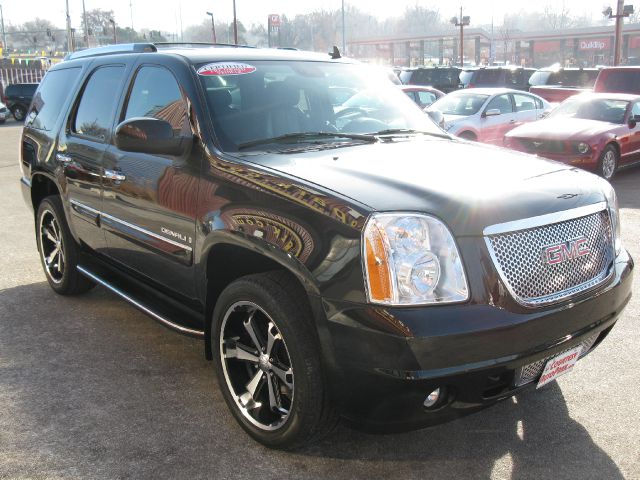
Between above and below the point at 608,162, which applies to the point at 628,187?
below

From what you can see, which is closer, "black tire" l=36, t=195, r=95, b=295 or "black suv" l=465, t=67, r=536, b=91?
"black tire" l=36, t=195, r=95, b=295

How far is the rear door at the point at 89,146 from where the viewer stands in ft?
14.3

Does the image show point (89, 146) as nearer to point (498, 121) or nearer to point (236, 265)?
point (236, 265)

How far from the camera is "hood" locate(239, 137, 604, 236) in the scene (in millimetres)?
2693

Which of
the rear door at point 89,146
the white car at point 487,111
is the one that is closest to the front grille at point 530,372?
the rear door at point 89,146

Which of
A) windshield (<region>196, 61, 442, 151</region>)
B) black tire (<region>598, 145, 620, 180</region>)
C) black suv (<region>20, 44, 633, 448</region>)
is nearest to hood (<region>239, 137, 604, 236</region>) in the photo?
black suv (<region>20, 44, 633, 448</region>)

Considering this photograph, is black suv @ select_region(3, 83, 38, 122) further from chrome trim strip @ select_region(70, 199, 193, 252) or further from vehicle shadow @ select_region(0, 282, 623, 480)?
vehicle shadow @ select_region(0, 282, 623, 480)

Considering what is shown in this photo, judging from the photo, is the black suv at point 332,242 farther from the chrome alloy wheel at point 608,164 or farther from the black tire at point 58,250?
the chrome alloy wheel at point 608,164

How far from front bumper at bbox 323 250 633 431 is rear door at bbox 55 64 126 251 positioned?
2363 mm

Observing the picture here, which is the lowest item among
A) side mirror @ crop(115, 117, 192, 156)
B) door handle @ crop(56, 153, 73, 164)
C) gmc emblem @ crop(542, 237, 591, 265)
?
gmc emblem @ crop(542, 237, 591, 265)

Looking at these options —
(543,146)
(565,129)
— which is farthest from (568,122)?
(543,146)

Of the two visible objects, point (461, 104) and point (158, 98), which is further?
point (461, 104)

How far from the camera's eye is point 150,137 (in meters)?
3.41

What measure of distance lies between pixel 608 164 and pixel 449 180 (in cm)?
927
